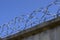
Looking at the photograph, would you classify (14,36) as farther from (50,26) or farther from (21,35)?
(50,26)

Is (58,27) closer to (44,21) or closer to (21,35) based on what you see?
(44,21)

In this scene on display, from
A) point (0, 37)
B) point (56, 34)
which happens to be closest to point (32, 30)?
point (56, 34)

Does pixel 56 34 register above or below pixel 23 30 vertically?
below

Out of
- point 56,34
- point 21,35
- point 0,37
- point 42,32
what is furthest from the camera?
point 0,37

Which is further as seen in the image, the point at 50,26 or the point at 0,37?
the point at 0,37

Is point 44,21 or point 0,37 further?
point 0,37

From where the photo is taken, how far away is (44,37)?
5926mm

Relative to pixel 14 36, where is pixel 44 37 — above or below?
below

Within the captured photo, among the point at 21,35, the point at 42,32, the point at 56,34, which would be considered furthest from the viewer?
the point at 21,35

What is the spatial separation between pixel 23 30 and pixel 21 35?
20 cm

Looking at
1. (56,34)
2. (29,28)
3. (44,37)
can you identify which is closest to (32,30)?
(29,28)

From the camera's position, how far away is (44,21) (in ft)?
19.3

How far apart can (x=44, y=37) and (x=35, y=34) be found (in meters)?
0.38

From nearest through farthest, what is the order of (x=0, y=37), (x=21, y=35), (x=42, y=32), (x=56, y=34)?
(x=56, y=34) → (x=42, y=32) → (x=21, y=35) → (x=0, y=37)
